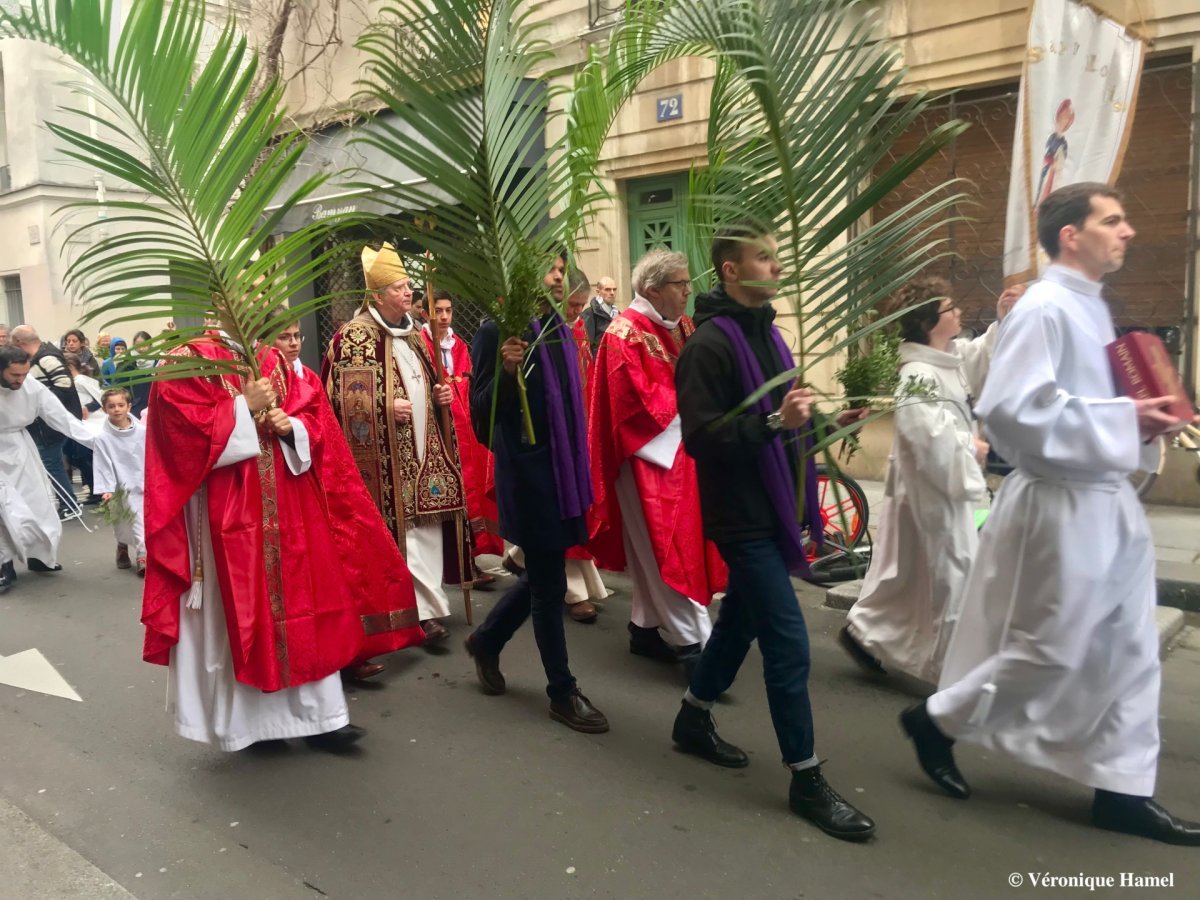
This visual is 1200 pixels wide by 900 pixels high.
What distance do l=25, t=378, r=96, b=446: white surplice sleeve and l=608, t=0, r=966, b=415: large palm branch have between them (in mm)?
6898

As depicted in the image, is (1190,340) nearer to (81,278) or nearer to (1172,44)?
A: (1172,44)

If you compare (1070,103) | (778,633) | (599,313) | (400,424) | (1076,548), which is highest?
(1070,103)

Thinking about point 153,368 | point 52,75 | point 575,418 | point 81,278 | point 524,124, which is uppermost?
point 52,75

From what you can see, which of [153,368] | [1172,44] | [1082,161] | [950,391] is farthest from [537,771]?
[1172,44]

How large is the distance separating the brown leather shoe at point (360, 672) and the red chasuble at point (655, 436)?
148cm

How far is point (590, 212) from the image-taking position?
11.8 feet

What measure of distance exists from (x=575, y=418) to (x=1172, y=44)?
19.0 ft

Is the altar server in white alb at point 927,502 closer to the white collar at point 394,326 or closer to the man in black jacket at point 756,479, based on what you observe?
the man in black jacket at point 756,479

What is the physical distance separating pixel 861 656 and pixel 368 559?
2.36 metres

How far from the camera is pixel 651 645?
4.98m

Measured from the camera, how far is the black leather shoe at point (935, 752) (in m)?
3.40

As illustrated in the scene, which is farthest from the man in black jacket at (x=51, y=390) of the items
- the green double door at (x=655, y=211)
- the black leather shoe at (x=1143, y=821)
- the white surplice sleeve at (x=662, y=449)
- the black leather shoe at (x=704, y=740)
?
the black leather shoe at (x=1143, y=821)

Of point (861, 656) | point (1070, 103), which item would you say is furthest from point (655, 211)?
point (861, 656)

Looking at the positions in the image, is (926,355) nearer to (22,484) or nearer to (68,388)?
(22,484)
